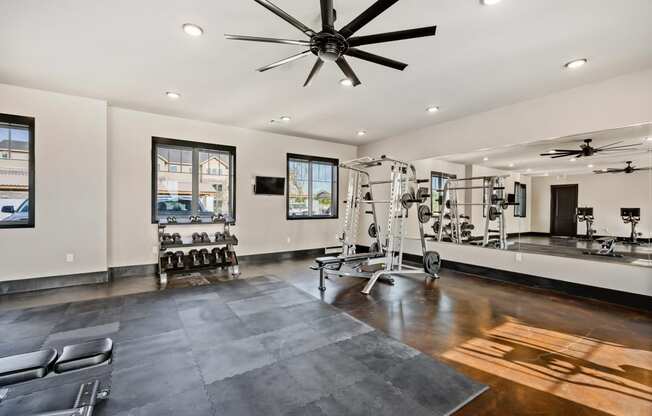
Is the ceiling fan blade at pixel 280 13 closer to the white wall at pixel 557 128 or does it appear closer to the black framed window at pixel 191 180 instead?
the white wall at pixel 557 128

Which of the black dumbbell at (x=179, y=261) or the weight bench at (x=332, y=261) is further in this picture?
the black dumbbell at (x=179, y=261)

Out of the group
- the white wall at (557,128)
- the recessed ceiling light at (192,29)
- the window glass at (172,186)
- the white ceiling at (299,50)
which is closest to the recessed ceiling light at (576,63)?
the white ceiling at (299,50)

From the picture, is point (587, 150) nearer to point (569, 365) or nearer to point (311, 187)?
point (569, 365)

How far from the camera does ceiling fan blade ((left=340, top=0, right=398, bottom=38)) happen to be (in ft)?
6.35

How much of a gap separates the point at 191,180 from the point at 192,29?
3663 mm

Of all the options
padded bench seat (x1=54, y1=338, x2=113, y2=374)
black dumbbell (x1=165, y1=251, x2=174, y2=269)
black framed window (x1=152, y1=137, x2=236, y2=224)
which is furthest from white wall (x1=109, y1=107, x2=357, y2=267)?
padded bench seat (x1=54, y1=338, x2=113, y2=374)

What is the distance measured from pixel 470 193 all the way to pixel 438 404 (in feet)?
15.5

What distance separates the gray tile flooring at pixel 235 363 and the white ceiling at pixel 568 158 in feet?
13.4

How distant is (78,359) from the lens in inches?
69.9

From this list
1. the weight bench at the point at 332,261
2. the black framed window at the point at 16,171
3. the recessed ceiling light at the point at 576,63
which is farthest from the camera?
the weight bench at the point at 332,261

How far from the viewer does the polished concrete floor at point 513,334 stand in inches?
80.5

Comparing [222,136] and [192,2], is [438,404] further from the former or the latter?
[222,136]

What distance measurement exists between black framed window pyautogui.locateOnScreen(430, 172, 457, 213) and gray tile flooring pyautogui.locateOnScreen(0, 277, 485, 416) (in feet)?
12.3

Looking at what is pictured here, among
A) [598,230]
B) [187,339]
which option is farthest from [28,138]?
[598,230]
